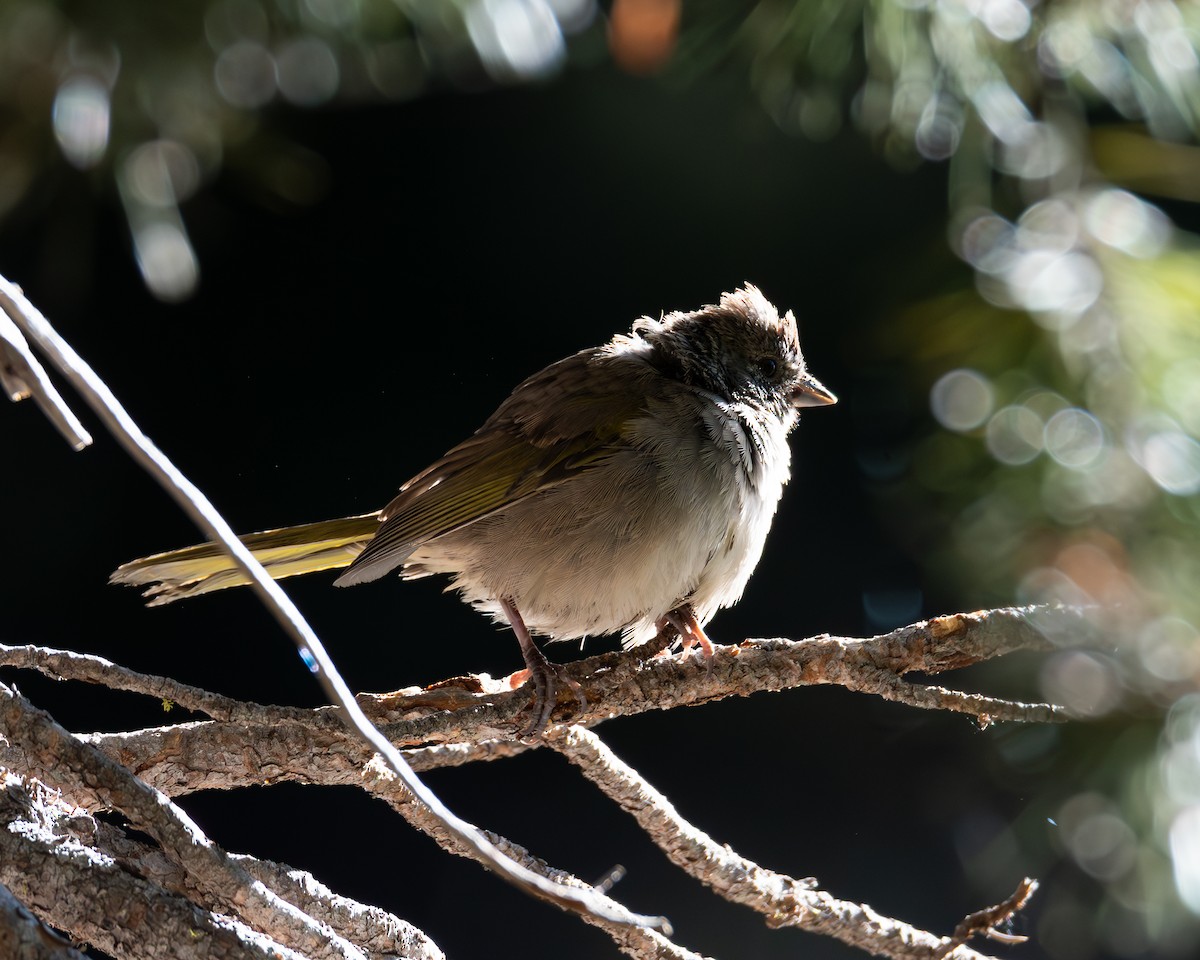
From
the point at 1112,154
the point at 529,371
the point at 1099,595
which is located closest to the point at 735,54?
the point at 1112,154

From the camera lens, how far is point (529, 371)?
2893 millimetres

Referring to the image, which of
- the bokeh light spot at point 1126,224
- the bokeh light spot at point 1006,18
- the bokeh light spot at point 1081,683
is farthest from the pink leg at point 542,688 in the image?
the bokeh light spot at point 1006,18

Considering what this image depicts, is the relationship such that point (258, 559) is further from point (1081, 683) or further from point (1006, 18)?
point (1006, 18)

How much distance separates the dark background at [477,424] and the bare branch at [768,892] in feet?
2.46

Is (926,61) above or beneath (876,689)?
above

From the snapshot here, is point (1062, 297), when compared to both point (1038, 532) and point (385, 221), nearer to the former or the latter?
point (1038, 532)

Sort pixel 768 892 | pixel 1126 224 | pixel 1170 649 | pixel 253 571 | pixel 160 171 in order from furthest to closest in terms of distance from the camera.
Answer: pixel 768 892 < pixel 1126 224 < pixel 1170 649 < pixel 160 171 < pixel 253 571

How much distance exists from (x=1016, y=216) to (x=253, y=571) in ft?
4.92

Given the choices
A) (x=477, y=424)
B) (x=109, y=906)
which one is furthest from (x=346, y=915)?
(x=477, y=424)

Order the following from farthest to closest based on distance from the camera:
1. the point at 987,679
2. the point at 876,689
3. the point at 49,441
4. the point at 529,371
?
the point at 529,371 < the point at 49,441 < the point at 987,679 < the point at 876,689

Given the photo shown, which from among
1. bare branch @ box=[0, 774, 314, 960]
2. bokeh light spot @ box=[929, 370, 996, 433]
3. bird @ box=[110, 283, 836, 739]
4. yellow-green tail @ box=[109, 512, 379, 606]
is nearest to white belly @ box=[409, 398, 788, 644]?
bird @ box=[110, 283, 836, 739]

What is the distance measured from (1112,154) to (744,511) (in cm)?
83

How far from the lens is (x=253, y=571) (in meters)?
0.65

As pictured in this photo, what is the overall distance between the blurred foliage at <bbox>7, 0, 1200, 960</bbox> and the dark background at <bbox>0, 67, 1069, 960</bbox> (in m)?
0.62
